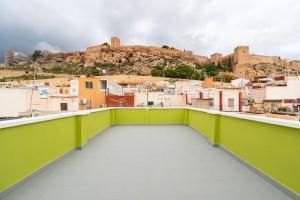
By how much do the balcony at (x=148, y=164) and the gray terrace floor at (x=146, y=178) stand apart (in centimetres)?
1

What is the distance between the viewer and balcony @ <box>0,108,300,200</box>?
2.62 m

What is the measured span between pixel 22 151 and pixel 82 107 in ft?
76.5

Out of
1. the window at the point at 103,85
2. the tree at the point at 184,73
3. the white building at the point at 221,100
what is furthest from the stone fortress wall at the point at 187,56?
the window at the point at 103,85

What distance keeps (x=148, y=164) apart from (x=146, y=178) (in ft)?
2.17

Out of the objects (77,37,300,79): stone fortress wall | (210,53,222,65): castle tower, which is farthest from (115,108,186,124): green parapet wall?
(210,53,222,65): castle tower

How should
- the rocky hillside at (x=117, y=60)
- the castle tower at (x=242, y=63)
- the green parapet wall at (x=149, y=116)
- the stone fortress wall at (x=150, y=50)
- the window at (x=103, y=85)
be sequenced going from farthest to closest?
the stone fortress wall at (x=150, y=50)
the rocky hillside at (x=117, y=60)
the castle tower at (x=242, y=63)
the window at (x=103, y=85)
the green parapet wall at (x=149, y=116)

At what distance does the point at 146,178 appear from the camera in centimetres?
311

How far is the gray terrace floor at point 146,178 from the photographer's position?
2.62 meters

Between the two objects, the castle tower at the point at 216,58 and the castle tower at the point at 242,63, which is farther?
the castle tower at the point at 216,58

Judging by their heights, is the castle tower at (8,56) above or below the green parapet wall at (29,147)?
above

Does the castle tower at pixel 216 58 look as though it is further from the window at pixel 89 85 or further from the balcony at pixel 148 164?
the balcony at pixel 148 164

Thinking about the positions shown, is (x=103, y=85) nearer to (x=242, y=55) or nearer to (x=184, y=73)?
(x=184, y=73)

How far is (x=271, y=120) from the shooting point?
3.03 m

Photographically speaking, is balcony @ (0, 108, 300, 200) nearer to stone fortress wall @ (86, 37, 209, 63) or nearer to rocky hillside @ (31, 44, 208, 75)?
rocky hillside @ (31, 44, 208, 75)
